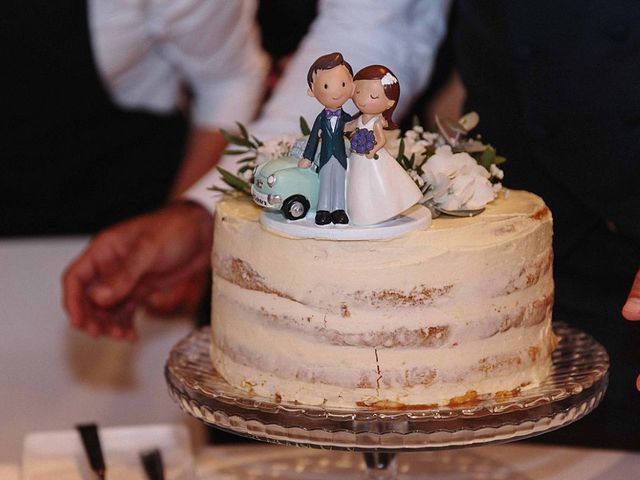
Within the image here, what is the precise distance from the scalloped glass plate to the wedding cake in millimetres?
27

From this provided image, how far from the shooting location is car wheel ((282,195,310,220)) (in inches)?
46.1

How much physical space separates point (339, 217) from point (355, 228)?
0.02m

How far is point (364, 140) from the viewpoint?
1.13 meters

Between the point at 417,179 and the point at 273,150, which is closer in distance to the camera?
the point at 417,179

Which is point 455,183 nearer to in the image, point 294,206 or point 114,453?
point 294,206

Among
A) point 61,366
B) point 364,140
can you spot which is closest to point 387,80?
point 364,140

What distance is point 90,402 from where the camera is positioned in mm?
2102

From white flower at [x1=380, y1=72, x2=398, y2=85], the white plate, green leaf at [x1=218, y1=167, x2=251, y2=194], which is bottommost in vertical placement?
the white plate

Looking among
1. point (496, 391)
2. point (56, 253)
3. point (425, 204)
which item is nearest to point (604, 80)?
point (425, 204)

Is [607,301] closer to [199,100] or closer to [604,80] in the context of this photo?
[604,80]

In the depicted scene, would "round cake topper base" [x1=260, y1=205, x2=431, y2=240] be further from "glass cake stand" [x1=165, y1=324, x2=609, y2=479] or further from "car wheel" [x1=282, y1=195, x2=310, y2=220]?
"glass cake stand" [x1=165, y1=324, x2=609, y2=479]

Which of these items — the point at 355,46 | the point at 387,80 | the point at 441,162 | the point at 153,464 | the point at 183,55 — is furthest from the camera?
the point at 183,55

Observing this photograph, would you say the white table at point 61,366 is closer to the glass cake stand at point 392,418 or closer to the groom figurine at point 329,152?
the glass cake stand at point 392,418

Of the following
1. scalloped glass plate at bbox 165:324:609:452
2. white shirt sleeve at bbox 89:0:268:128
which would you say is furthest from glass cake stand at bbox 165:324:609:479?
white shirt sleeve at bbox 89:0:268:128
